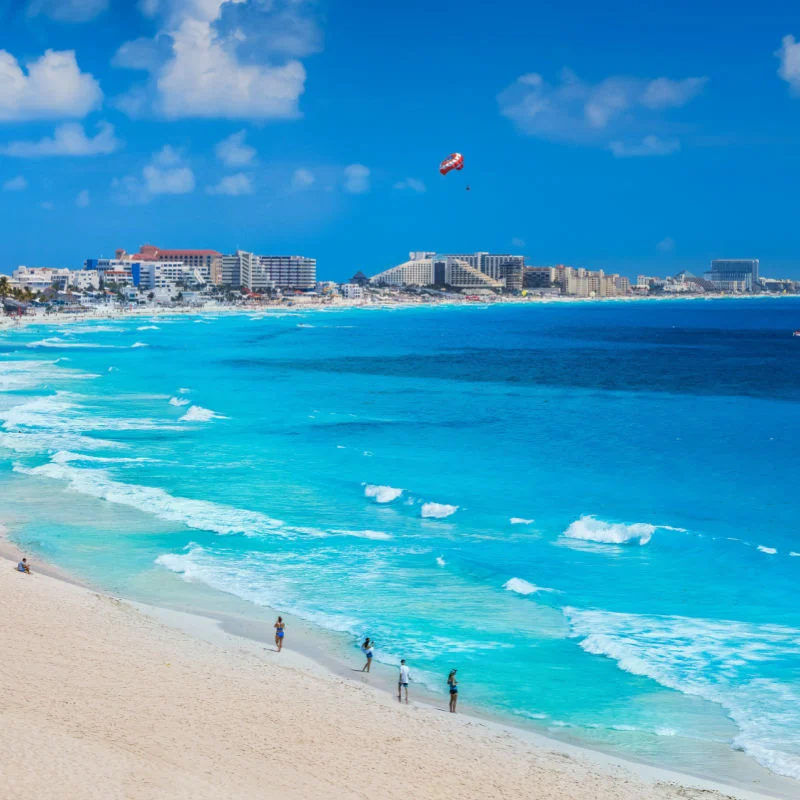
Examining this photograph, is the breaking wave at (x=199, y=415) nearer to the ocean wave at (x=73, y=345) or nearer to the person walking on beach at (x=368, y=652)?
the person walking on beach at (x=368, y=652)

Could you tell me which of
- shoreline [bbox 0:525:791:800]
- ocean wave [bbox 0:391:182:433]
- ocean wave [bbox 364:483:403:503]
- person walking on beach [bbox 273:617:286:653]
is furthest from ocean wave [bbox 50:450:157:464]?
person walking on beach [bbox 273:617:286:653]

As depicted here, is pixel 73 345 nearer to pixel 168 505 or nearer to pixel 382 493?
pixel 168 505

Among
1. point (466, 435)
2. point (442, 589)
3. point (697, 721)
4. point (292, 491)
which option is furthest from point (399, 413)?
point (697, 721)

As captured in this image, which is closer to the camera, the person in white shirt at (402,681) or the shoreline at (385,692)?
the shoreline at (385,692)

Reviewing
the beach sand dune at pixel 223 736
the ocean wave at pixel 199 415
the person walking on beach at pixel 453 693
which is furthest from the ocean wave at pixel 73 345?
the person walking on beach at pixel 453 693

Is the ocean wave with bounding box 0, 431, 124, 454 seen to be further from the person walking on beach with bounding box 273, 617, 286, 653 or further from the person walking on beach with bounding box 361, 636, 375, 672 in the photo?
the person walking on beach with bounding box 361, 636, 375, 672

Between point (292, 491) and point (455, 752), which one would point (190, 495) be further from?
point (455, 752)
